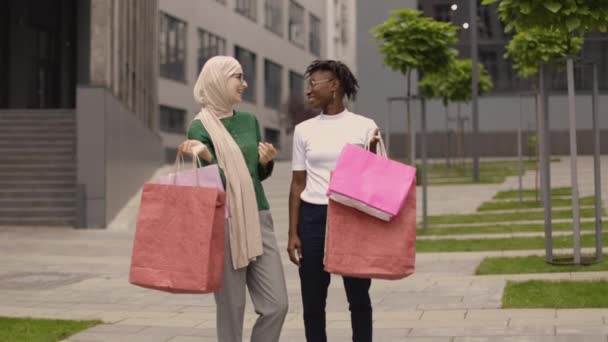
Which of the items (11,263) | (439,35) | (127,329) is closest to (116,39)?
(439,35)

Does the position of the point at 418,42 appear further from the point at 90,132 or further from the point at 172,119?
the point at 172,119

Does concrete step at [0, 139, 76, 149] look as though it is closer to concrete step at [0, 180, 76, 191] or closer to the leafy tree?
concrete step at [0, 180, 76, 191]

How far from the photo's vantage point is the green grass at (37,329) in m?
8.19

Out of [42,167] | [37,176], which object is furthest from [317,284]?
[42,167]

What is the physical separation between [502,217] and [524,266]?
7.93m

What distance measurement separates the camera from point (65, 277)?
42.8 feet

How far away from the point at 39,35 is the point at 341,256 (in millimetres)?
32908

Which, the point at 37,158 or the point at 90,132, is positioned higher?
the point at 90,132

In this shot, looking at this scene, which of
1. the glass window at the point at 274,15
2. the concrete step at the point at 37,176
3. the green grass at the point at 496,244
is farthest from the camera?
the glass window at the point at 274,15

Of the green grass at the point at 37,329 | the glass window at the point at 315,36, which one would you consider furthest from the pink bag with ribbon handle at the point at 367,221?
the glass window at the point at 315,36

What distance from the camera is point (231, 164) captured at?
521cm

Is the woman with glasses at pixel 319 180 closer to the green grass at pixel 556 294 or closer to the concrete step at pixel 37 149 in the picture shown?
the green grass at pixel 556 294

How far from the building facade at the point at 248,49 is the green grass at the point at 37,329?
119ft

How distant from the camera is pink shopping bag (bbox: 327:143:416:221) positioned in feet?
17.3
